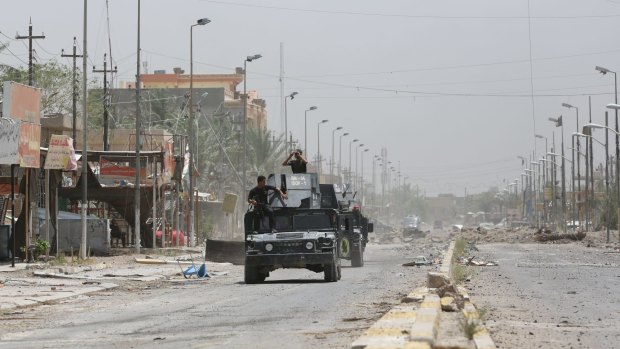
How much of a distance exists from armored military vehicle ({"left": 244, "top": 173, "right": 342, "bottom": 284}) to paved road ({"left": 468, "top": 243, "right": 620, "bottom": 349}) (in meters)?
3.42

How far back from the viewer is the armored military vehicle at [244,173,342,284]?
28.5 meters

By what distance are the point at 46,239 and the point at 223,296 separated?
59.3 ft

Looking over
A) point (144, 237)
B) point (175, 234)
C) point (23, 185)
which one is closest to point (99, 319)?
point (23, 185)

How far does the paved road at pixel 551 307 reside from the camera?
13664 millimetres

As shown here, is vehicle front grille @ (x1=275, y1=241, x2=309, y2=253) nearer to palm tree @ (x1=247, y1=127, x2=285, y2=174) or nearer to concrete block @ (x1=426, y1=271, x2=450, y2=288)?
concrete block @ (x1=426, y1=271, x2=450, y2=288)

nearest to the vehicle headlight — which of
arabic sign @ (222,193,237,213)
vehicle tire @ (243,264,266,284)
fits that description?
vehicle tire @ (243,264,266,284)

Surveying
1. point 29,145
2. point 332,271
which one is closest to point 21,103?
point 29,145

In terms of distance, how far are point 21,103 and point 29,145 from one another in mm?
1241

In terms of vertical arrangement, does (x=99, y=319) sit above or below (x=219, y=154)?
below

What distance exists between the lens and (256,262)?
28391 mm

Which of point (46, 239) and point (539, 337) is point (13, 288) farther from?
point (539, 337)

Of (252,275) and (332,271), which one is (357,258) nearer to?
(332,271)

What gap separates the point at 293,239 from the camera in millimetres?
28625

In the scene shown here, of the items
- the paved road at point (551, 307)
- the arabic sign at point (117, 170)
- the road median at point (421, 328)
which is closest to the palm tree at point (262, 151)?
the arabic sign at point (117, 170)
